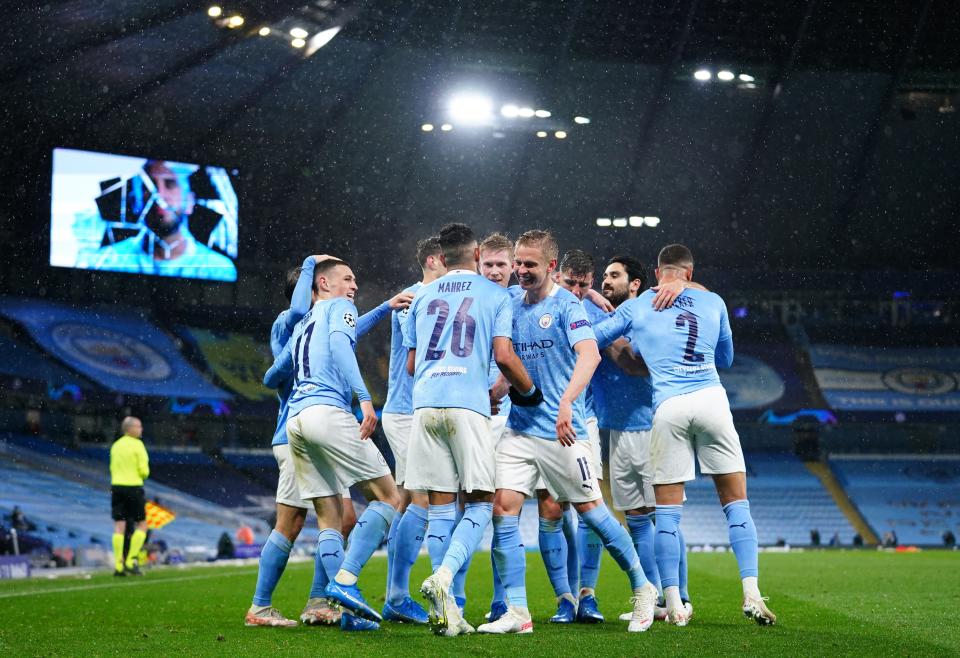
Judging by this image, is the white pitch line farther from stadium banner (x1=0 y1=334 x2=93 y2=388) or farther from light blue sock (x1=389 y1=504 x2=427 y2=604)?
stadium banner (x1=0 y1=334 x2=93 y2=388)

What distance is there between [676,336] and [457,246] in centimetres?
171

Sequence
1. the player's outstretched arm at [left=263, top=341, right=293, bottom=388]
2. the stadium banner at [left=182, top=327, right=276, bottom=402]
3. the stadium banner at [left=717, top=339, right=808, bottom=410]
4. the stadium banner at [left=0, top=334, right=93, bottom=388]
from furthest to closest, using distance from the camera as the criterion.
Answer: the stadium banner at [left=717, top=339, right=808, bottom=410], the stadium banner at [left=182, top=327, right=276, bottom=402], the stadium banner at [left=0, top=334, right=93, bottom=388], the player's outstretched arm at [left=263, top=341, right=293, bottom=388]

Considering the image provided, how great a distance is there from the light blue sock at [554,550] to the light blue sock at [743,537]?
1.09 metres

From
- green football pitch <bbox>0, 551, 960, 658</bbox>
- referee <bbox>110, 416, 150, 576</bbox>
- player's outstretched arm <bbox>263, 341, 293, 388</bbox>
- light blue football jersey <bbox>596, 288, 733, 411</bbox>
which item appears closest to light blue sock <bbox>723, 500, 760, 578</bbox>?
green football pitch <bbox>0, 551, 960, 658</bbox>

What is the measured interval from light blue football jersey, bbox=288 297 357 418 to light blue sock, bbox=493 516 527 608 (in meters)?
1.33

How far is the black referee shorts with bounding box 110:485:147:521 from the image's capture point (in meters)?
14.8

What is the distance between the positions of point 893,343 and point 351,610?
3891cm

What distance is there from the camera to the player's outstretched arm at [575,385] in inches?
235

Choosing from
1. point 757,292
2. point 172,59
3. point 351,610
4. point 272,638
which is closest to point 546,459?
point 351,610

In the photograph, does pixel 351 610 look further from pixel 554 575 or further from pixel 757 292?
pixel 757 292

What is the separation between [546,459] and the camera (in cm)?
628

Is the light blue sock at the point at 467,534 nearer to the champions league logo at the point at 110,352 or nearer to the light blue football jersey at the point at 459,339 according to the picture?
the light blue football jersey at the point at 459,339

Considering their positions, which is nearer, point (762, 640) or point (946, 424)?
point (762, 640)

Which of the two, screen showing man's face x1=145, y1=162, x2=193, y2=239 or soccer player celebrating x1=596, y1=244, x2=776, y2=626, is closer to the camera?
soccer player celebrating x1=596, y1=244, x2=776, y2=626
